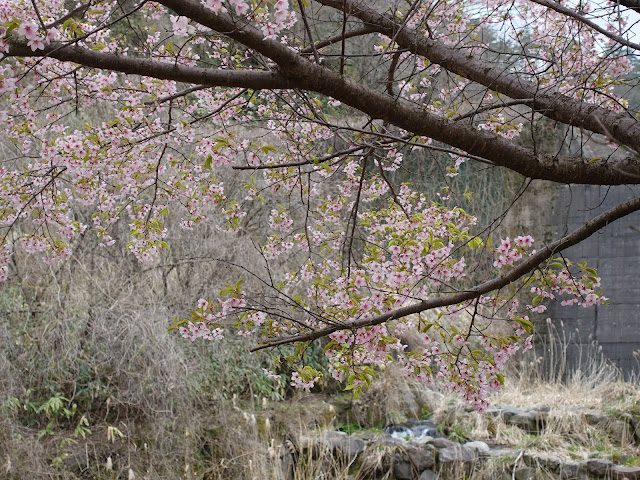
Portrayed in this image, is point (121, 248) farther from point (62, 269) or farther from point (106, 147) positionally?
point (106, 147)

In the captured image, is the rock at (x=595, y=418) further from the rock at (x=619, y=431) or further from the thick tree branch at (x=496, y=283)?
the thick tree branch at (x=496, y=283)

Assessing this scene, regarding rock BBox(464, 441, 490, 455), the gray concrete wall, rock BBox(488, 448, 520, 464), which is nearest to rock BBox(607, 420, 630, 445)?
rock BBox(488, 448, 520, 464)

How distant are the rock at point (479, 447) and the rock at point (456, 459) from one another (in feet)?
0.22

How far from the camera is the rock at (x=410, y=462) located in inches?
173

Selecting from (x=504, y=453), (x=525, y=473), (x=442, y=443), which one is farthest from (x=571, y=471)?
(x=442, y=443)

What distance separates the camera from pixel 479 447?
4.54 m

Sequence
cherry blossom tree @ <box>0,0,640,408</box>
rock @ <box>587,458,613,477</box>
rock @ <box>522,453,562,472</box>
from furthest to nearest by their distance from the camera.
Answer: rock @ <box>522,453,562,472</box> < rock @ <box>587,458,613,477</box> < cherry blossom tree @ <box>0,0,640,408</box>

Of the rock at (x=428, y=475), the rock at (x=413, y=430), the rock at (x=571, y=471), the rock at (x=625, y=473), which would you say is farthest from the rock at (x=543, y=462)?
the rock at (x=413, y=430)

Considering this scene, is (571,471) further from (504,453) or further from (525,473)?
(504,453)

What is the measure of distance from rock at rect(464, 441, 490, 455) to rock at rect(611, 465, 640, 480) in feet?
2.59

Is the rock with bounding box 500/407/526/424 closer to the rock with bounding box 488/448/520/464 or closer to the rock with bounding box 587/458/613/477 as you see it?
the rock with bounding box 488/448/520/464

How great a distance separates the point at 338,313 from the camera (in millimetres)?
2488

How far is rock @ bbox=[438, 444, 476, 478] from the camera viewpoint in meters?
4.33

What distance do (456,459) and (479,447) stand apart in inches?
11.7
